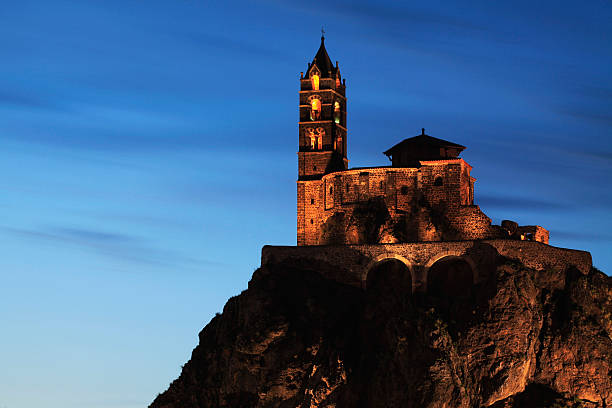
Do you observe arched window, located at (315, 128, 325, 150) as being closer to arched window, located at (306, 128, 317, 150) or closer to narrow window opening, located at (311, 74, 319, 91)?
arched window, located at (306, 128, 317, 150)

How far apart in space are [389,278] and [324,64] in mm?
35539

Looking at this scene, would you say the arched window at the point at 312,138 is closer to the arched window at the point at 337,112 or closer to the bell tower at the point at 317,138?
the bell tower at the point at 317,138

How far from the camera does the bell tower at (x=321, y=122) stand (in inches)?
4870

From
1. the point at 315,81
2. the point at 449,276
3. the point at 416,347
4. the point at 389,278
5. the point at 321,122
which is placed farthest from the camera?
the point at 315,81

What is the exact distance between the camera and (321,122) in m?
126

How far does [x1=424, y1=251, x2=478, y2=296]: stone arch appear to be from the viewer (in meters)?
102

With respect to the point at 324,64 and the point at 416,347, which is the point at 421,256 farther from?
the point at 324,64

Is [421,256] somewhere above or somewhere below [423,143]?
below

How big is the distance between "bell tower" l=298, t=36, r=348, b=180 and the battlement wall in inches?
718

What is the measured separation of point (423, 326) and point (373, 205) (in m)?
21.4

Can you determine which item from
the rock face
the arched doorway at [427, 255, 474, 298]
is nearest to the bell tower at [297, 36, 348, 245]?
the rock face

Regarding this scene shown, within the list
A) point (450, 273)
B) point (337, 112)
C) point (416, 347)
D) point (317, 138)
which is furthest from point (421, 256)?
point (337, 112)

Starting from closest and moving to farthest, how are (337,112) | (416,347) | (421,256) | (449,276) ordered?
(416,347) < (421,256) < (449,276) < (337,112)

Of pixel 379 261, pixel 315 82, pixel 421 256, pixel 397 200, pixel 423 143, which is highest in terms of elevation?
pixel 315 82
